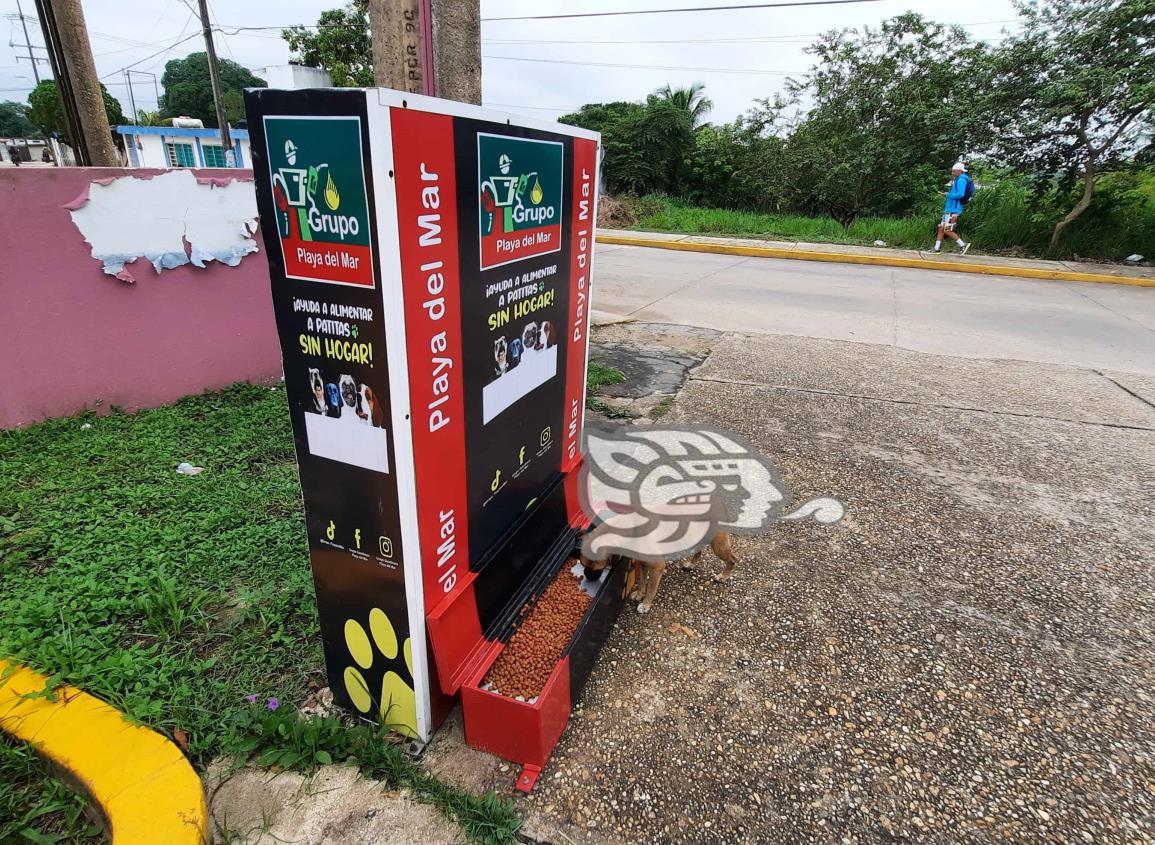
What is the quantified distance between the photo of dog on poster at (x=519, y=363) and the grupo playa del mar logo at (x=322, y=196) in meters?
0.65

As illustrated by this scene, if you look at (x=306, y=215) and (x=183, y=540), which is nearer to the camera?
(x=306, y=215)

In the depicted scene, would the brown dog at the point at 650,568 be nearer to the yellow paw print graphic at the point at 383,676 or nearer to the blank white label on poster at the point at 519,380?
the blank white label on poster at the point at 519,380

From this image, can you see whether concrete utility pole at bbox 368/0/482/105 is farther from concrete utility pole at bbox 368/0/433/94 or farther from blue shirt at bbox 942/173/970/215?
blue shirt at bbox 942/173/970/215

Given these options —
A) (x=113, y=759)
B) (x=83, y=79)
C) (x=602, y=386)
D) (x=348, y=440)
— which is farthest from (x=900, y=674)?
(x=83, y=79)

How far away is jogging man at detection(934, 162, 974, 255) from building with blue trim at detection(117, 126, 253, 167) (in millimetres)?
38809

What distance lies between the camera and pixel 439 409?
1.80 meters

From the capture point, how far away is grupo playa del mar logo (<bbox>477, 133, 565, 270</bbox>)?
1867 millimetres

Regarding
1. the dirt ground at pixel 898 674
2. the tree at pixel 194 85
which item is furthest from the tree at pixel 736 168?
the tree at pixel 194 85

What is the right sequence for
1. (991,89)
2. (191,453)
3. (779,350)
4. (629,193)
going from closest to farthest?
(191,453) < (779,350) < (991,89) < (629,193)

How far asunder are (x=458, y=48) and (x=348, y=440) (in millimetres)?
2364

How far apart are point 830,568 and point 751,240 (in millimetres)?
13450

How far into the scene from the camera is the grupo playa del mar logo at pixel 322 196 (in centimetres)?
142

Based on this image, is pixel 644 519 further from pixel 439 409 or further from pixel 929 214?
pixel 929 214

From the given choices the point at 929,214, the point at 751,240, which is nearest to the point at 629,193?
the point at 751,240
